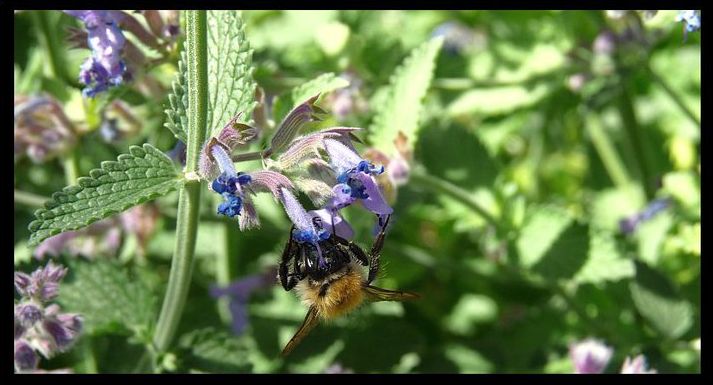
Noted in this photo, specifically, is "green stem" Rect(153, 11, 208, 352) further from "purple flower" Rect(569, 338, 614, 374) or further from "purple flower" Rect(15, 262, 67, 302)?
"purple flower" Rect(569, 338, 614, 374)

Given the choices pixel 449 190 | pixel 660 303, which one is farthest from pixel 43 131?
pixel 660 303

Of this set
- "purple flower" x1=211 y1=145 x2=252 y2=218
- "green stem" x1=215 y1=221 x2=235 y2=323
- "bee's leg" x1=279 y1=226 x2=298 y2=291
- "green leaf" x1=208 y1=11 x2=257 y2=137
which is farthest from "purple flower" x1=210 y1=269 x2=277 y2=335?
"purple flower" x1=211 y1=145 x2=252 y2=218

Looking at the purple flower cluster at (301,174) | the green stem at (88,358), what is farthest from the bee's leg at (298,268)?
the green stem at (88,358)
